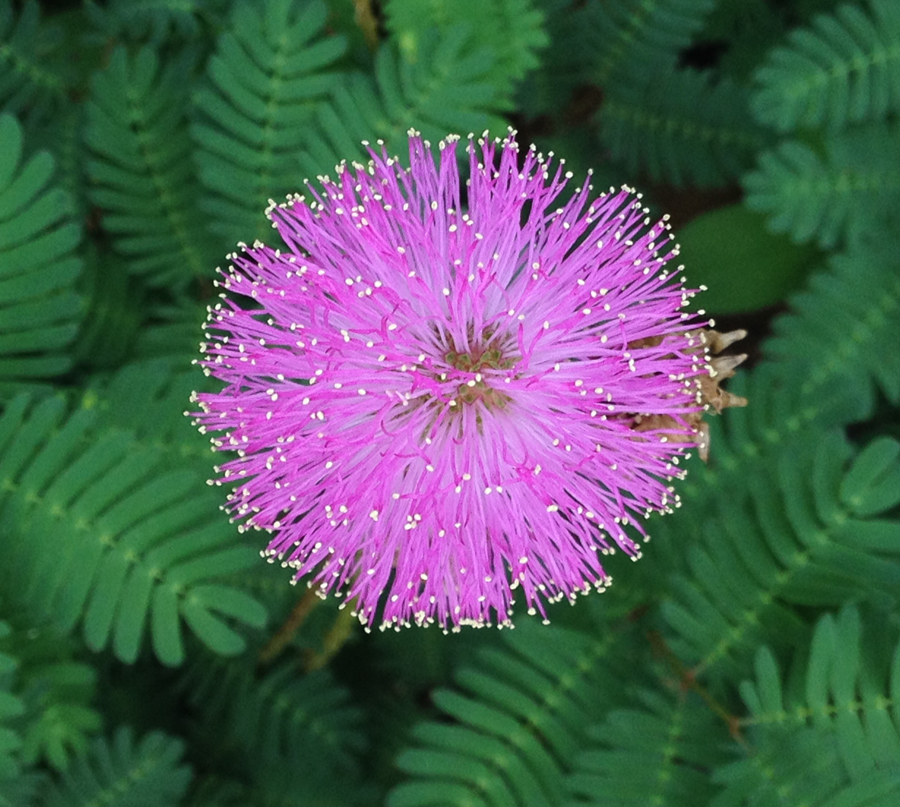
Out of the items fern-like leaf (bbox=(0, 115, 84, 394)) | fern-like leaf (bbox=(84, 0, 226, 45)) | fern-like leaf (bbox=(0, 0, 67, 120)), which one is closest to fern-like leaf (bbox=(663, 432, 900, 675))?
fern-like leaf (bbox=(0, 115, 84, 394))

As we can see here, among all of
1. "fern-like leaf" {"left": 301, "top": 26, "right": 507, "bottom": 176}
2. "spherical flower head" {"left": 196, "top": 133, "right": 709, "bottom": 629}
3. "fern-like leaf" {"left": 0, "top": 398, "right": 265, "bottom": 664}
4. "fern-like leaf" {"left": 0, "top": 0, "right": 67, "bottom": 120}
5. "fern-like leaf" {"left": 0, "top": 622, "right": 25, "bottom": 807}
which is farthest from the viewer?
"fern-like leaf" {"left": 0, "top": 0, "right": 67, "bottom": 120}

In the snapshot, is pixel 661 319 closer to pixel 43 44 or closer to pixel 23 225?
pixel 23 225

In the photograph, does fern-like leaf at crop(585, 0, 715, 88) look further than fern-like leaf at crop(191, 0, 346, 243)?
Yes

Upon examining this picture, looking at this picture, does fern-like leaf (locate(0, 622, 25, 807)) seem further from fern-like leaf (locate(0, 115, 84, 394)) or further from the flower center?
the flower center

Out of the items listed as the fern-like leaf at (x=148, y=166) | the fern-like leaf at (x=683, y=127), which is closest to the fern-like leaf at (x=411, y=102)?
the fern-like leaf at (x=148, y=166)

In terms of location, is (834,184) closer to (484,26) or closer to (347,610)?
(484,26)

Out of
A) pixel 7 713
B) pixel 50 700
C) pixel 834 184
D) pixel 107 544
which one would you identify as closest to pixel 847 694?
pixel 834 184

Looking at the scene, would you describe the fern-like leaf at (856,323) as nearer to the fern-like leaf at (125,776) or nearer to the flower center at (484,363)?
the flower center at (484,363)

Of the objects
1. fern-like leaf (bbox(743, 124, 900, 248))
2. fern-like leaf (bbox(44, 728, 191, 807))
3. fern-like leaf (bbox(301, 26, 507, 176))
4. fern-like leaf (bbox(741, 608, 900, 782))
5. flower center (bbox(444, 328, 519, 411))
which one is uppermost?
fern-like leaf (bbox(743, 124, 900, 248))
